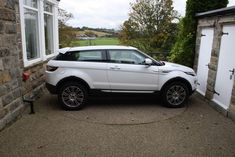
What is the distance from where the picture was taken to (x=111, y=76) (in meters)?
6.34

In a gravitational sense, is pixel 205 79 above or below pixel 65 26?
below

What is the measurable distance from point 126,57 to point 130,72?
17.9 inches

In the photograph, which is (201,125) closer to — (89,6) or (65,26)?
(65,26)

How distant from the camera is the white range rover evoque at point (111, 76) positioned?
6195 mm

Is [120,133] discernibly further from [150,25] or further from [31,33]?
[150,25]

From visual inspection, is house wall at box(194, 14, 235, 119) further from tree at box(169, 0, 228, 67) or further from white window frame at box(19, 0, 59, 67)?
white window frame at box(19, 0, 59, 67)

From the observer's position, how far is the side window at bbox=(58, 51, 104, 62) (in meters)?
6.32

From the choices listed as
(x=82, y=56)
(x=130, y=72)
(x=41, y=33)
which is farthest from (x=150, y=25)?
(x=82, y=56)

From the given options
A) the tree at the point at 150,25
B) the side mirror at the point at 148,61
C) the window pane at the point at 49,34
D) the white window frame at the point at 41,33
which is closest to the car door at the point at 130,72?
the side mirror at the point at 148,61

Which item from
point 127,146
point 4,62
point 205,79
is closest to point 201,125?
point 127,146

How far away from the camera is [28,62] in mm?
6543

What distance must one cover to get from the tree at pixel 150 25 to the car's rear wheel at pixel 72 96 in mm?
9976

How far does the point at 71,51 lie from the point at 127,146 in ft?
10.7

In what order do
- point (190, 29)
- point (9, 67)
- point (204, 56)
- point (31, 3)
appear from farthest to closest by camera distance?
point (190, 29) < point (204, 56) < point (31, 3) < point (9, 67)
